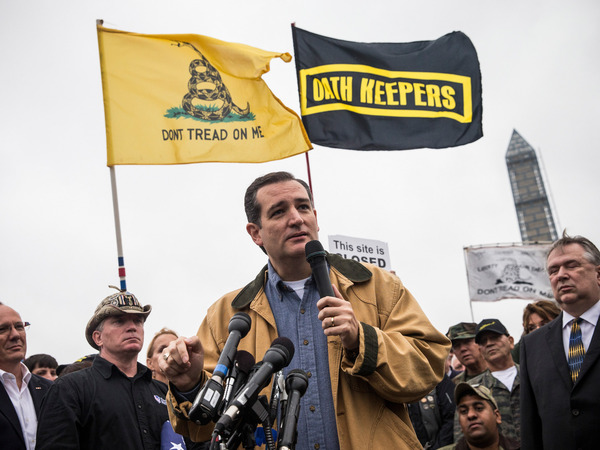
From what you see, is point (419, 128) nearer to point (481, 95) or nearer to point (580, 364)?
point (481, 95)

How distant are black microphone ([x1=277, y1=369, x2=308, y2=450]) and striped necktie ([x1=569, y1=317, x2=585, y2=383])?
2.70 m

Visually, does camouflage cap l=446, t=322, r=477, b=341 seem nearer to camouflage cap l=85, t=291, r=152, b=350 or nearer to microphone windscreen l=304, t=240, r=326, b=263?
camouflage cap l=85, t=291, r=152, b=350

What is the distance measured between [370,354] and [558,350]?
7.85 feet

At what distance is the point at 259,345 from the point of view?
279 centimetres

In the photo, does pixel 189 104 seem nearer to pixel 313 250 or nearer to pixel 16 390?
pixel 16 390

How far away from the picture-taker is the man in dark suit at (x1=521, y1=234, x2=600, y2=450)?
3.87 meters

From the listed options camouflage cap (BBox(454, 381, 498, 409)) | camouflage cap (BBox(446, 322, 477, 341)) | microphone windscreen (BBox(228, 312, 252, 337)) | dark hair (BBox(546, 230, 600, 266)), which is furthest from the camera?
camouflage cap (BBox(446, 322, 477, 341))

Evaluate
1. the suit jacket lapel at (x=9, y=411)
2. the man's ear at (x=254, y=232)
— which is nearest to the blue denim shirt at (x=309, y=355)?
the man's ear at (x=254, y=232)

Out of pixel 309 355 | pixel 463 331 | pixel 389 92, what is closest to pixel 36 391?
pixel 309 355

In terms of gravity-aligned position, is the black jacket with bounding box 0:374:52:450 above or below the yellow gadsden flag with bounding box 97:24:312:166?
below

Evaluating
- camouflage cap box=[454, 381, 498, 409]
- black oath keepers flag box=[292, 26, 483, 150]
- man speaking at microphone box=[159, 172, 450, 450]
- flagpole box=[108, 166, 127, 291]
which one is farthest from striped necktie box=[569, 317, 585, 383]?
black oath keepers flag box=[292, 26, 483, 150]

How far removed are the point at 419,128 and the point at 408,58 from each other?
1.28 m

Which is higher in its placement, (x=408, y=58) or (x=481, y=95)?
(x=408, y=58)

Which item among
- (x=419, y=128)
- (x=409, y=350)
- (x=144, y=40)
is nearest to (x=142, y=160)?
(x=144, y=40)
